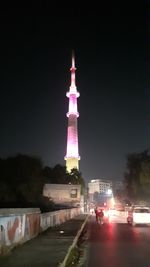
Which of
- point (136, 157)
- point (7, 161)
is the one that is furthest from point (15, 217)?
point (136, 157)

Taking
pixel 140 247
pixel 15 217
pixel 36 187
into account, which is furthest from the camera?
pixel 36 187

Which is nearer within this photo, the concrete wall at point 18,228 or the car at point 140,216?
the concrete wall at point 18,228

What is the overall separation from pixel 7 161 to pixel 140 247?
90.0m

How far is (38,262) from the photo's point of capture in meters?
13.9

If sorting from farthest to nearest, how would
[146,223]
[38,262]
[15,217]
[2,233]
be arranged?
[146,223], [15,217], [2,233], [38,262]

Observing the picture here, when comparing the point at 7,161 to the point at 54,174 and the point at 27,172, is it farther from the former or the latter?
the point at 54,174

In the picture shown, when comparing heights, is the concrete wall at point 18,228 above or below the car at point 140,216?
below

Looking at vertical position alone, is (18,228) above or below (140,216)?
below

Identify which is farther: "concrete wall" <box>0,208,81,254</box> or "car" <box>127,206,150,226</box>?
"car" <box>127,206,150,226</box>

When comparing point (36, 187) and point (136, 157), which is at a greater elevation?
point (136, 157)

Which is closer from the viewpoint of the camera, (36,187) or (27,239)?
(27,239)

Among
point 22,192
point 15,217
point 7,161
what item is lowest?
point 15,217

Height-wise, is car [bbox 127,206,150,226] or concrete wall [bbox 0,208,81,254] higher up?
car [bbox 127,206,150,226]

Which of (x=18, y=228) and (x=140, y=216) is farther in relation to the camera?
(x=140, y=216)
